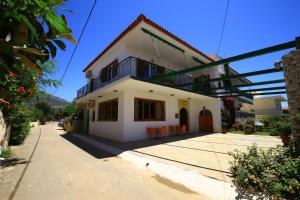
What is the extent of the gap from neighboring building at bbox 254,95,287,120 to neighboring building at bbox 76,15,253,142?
67.5 ft

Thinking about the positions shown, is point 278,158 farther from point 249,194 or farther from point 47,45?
point 47,45

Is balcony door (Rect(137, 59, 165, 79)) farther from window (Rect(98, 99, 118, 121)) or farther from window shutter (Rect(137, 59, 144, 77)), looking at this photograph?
window (Rect(98, 99, 118, 121))

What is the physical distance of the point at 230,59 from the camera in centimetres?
572

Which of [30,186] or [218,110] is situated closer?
[30,186]

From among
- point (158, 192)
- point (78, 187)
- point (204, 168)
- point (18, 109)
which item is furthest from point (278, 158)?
point (18, 109)

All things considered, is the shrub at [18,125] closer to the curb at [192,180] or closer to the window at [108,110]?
the window at [108,110]

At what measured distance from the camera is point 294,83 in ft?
14.9

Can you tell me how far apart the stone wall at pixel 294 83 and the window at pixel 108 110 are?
32.0 feet

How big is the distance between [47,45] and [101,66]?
14682 millimetres

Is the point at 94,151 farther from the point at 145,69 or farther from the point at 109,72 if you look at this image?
the point at 109,72

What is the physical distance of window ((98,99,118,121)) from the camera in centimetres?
1224

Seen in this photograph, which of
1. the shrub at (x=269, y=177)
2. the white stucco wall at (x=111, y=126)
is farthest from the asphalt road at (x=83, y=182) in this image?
the white stucco wall at (x=111, y=126)

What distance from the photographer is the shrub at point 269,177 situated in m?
3.01

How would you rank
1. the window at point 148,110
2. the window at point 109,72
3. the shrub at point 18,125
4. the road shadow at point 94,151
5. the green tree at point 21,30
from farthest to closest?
the window at point 109,72 → the window at point 148,110 → the shrub at point 18,125 → the road shadow at point 94,151 → the green tree at point 21,30
